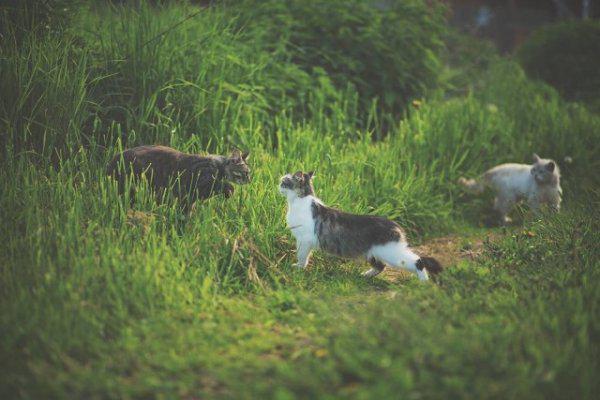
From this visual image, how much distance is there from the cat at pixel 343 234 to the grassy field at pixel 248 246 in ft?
0.75

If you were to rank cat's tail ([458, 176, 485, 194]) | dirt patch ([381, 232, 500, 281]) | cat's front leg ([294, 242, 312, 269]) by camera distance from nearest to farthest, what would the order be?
cat's front leg ([294, 242, 312, 269]), dirt patch ([381, 232, 500, 281]), cat's tail ([458, 176, 485, 194])

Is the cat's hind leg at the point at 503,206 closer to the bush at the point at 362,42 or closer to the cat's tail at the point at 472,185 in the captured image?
the cat's tail at the point at 472,185

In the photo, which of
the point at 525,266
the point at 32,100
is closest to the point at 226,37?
the point at 32,100

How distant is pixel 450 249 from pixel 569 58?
6.32 meters

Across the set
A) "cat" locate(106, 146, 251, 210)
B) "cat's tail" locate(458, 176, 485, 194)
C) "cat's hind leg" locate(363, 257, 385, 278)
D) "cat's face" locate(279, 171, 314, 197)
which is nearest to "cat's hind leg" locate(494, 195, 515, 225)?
"cat's tail" locate(458, 176, 485, 194)

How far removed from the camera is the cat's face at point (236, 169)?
568 centimetres

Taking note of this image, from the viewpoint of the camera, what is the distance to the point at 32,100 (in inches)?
237

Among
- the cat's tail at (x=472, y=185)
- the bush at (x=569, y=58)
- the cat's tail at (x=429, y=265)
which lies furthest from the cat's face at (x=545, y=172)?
the bush at (x=569, y=58)

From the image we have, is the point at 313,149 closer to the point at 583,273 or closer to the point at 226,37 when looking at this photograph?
the point at 226,37

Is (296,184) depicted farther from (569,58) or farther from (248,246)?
(569,58)

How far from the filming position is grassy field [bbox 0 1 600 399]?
11.6 ft

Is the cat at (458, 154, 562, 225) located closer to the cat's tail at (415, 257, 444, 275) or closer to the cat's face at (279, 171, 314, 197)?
the cat's tail at (415, 257, 444, 275)

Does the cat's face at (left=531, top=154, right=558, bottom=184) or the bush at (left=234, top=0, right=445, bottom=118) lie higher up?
the bush at (left=234, top=0, right=445, bottom=118)

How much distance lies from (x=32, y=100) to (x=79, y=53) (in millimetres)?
956
